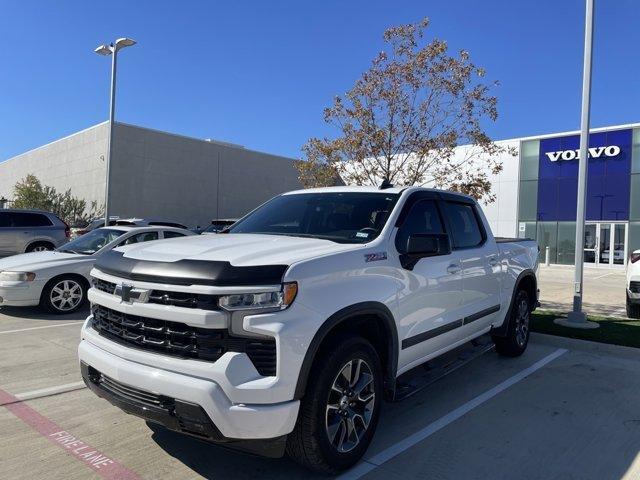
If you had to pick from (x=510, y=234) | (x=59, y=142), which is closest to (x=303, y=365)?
(x=510, y=234)

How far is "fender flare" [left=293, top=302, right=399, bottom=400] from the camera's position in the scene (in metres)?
2.95

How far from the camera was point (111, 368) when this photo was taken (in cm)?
321

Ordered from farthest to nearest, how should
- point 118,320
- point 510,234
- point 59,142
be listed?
point 59,142 → point 510,234 → point 118,320

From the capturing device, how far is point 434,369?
4.45 m

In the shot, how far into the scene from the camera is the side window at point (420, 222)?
13.3ft

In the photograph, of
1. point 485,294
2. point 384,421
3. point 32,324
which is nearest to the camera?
point 384,421

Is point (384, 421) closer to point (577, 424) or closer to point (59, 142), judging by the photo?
point (577, 424)

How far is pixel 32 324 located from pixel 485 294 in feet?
21.7

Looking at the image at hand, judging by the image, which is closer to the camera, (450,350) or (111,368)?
(111,368)

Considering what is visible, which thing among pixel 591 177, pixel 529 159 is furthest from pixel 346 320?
pixel 529 159

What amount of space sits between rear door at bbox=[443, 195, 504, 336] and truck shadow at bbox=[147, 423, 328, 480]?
2.19 metres

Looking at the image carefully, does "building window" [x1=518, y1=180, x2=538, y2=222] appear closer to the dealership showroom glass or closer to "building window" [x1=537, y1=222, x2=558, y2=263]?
the dealership showroom glass

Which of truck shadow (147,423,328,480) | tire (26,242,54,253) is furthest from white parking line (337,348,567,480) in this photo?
tire (26,242,54,253)

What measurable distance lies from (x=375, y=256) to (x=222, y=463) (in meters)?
1.75
